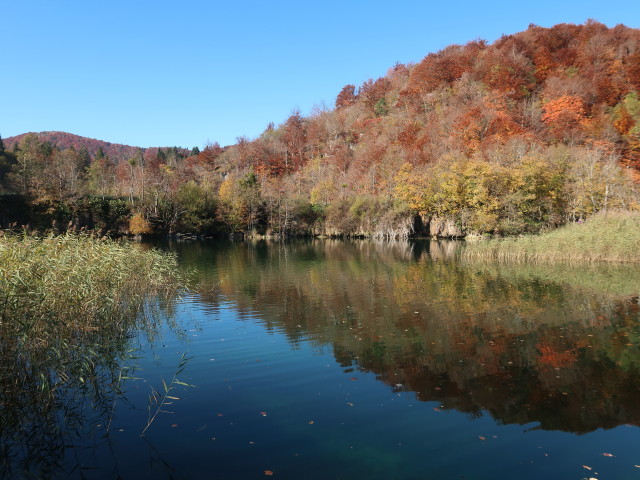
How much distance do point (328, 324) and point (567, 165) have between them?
120 feet

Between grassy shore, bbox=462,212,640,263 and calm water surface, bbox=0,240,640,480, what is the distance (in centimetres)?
1009

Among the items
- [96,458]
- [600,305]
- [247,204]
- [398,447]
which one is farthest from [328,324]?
[247,204]

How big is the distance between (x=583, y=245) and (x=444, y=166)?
87.7 feet

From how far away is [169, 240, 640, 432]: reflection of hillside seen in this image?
7164 mm

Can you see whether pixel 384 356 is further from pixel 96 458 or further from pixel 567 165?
pixel 567 165

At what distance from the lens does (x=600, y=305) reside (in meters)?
14.2

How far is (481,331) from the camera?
1137cm

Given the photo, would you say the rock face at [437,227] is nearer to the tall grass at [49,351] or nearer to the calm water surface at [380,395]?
the calm water surface at [380,395]

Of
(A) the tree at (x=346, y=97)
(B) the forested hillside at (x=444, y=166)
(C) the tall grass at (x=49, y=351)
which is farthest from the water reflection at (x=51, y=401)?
(A) the tree at (x=346, y=97)

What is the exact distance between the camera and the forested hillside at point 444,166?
126 ft

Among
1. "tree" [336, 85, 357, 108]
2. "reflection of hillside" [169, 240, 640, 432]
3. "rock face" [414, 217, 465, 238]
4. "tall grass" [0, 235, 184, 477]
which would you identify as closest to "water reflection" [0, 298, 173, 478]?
"tall grass" [0, 235, 184, 477]

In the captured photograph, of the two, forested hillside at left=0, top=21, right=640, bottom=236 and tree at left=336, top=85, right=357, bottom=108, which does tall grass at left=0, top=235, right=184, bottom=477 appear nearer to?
forested hillside at left=0, top=21, right=640, bottom=236

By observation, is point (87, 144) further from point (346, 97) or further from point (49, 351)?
point (49, 351)

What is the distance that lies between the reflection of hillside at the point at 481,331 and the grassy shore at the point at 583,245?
10.5 feet
